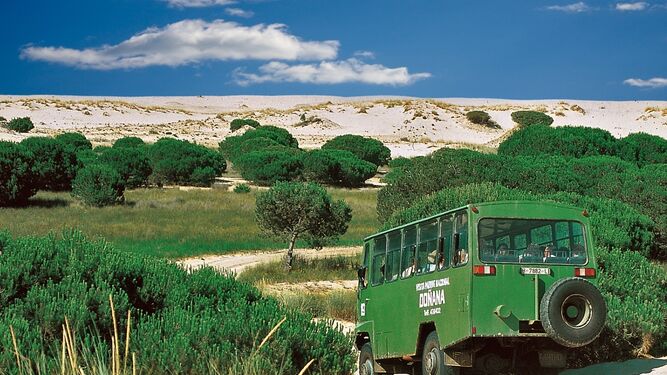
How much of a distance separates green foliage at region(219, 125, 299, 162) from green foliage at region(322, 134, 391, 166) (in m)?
5.94

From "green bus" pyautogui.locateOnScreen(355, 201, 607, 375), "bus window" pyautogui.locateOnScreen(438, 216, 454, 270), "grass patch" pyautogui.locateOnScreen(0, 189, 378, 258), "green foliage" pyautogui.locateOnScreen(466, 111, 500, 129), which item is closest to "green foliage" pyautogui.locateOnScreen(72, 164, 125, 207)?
"grass patch" pyautogui.locateOnScreen(0, 189, 378, 258)

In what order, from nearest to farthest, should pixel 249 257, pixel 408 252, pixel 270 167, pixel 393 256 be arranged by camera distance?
1. pixel 408 252
2. pixel 393 256
3. pixel 249 257
4. pixel 270 167

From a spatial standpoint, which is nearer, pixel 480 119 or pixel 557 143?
pixel 557 143

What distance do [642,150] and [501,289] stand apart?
2666 inches

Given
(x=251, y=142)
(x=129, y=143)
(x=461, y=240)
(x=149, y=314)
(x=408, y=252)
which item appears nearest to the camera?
(x=149, y=314)

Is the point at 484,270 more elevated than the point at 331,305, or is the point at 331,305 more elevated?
the point at 484,270

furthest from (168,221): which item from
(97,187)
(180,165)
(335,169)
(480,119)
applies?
(480,119)

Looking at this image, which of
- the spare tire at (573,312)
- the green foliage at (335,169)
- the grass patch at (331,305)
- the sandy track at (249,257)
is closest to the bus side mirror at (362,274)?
the spare tire at (573,312)

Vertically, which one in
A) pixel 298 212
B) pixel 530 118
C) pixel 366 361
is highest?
pixel 530 118

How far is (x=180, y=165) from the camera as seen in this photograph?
7162 cm

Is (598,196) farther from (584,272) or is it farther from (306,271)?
(584,272)

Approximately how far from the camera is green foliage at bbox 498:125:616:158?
69.8 m

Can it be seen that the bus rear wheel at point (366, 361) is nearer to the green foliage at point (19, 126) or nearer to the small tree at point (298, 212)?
the small tree at point (298, 212)

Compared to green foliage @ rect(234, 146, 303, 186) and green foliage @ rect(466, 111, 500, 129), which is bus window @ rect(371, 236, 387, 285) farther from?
green foliage @ rect(466, 111, 500, 129)
